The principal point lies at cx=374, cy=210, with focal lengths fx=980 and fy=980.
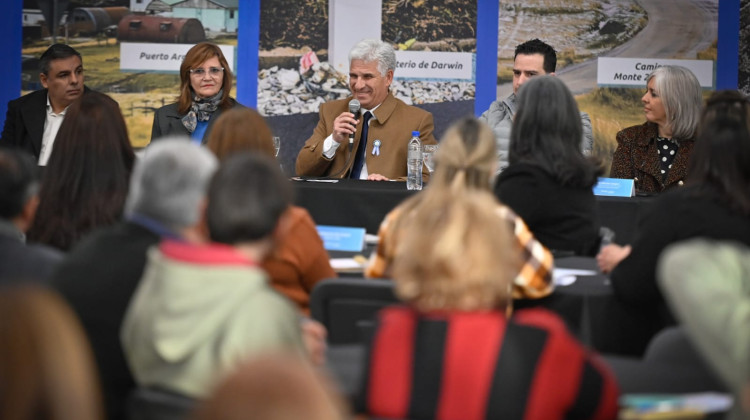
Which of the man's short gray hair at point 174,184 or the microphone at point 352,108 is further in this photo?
the microphone at point 352,108

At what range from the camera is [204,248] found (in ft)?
6.25

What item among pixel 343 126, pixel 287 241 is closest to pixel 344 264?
pixel 287 241

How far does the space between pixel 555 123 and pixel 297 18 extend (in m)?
3.75

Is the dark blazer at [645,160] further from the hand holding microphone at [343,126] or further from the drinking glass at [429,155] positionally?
the hand holding microphone at [343,126]

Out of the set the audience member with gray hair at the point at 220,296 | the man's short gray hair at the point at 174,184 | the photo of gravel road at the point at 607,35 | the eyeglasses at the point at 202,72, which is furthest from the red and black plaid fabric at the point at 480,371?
the photo of gravel road at the point at 607,35

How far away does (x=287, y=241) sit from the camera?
2783 millimetres

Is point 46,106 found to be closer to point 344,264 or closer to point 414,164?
point 414,164

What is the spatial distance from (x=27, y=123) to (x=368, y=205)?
7.59 ft

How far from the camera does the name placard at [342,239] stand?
3.61 meters

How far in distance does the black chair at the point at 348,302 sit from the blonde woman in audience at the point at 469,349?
0.63 metres

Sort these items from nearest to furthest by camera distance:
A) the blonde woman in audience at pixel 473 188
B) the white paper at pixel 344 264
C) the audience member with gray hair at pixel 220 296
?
the audience member with gray hair at pixel 220 296, the blonde woman in audience at pixel 473 188, the white paper at pixel 344 264

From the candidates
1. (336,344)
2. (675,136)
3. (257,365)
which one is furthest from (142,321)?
(675,136)

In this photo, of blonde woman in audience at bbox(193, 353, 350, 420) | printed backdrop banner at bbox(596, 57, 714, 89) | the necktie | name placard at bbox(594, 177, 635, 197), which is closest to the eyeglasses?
the necktie

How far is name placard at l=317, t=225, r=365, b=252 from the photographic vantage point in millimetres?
3612
